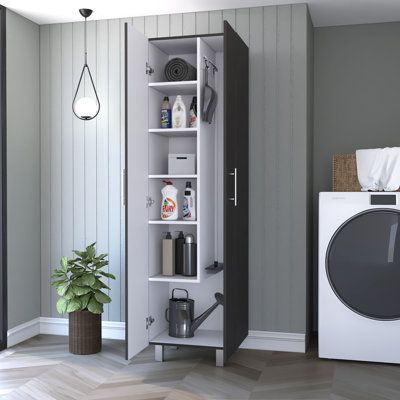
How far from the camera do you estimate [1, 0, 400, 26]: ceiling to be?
3.73m

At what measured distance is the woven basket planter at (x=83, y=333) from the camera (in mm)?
3758

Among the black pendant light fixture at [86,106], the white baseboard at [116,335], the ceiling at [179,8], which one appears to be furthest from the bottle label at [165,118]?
the white baseboard at [116,335]

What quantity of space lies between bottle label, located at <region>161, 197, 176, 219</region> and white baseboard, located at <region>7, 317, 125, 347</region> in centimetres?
94

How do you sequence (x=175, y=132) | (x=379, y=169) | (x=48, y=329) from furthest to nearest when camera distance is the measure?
(x=48, y=329)
(x=175, y=132)
(x=379, y=169)

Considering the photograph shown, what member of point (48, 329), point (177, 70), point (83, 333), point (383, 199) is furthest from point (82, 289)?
point (383, 199)

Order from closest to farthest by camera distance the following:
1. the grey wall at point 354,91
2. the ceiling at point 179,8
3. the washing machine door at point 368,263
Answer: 1. the washing machine door at point 368,263
2. the ceiling at point 179,8
3. the grey wall at point 354,91

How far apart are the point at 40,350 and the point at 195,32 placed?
7.71ft

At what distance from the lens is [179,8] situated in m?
3.86

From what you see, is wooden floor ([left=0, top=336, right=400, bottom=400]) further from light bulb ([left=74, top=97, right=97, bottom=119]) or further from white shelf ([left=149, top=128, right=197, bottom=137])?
light bulb ([left=74, top=97, right=97, bottom=119])

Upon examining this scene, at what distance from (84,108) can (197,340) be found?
1.72 meters

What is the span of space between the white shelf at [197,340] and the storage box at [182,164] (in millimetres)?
1043

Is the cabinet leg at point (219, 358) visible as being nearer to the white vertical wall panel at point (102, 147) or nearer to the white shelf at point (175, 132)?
the white vertical wall panel at point (102, 147)

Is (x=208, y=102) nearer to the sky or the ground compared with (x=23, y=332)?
nearer to the sky

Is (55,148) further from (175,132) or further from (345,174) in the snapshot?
(345,174)
